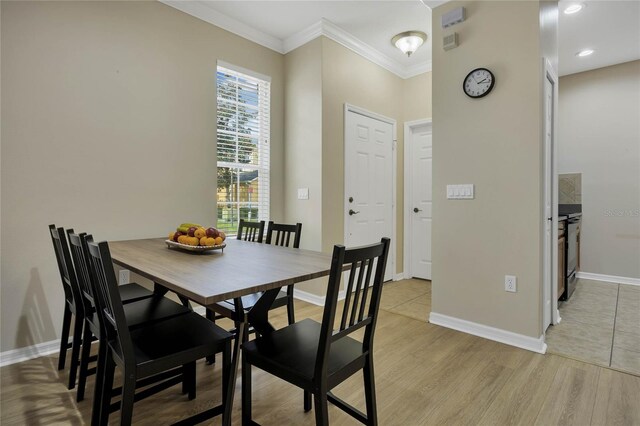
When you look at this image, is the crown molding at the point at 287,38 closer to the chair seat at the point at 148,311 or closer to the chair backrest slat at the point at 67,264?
the chair backrest slat at the point at 67,264

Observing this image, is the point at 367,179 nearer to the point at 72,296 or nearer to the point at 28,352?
the point at 72,296

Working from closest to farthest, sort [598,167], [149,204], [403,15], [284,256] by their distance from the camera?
[284,256] < [149,204] < [403,15] < [598,167]

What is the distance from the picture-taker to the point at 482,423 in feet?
5.34

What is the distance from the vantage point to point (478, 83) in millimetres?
2604

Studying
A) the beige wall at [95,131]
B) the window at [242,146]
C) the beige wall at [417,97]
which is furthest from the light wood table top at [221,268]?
the beige wall at [417,97]

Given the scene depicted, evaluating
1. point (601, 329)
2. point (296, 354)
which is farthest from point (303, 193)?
point (601, 329)

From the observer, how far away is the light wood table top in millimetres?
1203

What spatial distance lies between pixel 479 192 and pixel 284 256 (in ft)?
5.54

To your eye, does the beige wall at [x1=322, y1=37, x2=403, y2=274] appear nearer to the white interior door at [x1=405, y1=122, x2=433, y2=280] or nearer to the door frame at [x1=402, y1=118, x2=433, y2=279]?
the door frame at [x1=402, y1=118, x2=433, y2=279]

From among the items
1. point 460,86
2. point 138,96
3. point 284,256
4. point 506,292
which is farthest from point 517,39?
point 138,96

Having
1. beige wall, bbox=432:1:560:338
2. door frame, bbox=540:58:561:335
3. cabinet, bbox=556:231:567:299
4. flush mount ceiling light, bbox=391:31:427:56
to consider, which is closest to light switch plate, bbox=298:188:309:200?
beige wall, bbox=432:1:560:338

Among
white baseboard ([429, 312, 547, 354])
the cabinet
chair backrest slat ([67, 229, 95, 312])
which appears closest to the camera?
chair backrest slat ([67, 229, 95, 312])

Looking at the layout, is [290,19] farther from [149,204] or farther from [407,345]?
[407,345]

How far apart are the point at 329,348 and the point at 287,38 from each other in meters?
3.52
